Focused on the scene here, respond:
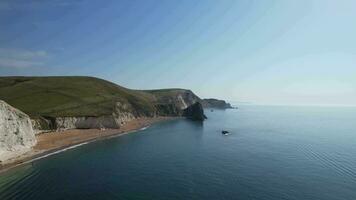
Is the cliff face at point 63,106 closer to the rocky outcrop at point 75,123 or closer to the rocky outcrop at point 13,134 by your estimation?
the rocky outcrop at point 75,123

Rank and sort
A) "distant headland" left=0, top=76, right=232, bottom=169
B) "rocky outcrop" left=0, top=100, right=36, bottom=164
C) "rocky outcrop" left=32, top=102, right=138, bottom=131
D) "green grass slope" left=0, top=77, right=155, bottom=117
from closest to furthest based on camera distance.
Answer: "rocky outcrop" left=0, top=100, right=36, bottom=164 < "distant headland" left=0, top=76, right=232, bottom=169 < "rocky outcrop" left=32, top=102, right=138, bottom=131 < "green grass slope" left=0, top=77, right=155, bottom=117

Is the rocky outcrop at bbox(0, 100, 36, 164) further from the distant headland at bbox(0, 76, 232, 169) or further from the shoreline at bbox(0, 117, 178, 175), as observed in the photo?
the shoreline at bbox(0, 117, 178, 175)

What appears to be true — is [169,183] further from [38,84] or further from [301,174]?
[38,84]

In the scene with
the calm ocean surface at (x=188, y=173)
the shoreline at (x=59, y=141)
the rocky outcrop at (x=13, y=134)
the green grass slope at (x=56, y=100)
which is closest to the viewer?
the calm ocean surface at (x=188, y=173)

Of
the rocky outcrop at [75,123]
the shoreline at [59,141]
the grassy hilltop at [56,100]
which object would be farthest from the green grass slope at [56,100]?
the shoreline at [59,141]

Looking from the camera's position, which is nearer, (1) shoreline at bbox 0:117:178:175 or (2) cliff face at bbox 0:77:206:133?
(1) shoreline at bbox 0:117:178:175

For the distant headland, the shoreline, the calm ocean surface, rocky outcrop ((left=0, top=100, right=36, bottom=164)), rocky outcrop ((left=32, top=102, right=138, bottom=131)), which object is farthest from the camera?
rocky outcrop ((left=32, top=102, right=138, bottom=131))

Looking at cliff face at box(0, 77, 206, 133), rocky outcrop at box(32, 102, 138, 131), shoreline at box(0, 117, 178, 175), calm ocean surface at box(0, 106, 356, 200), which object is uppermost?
cliff face at box(0, 77, 206, 133)

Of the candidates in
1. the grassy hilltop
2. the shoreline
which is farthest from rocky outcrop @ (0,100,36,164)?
the grassy hilltop
